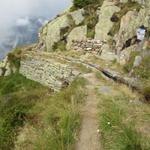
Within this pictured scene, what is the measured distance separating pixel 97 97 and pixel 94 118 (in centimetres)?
338

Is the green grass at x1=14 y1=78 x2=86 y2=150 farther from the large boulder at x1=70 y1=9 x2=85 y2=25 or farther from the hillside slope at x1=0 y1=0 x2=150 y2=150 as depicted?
the large boulder at x1=70 y1=9 x2=85 y2=25

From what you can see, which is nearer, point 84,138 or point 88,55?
point 84,138

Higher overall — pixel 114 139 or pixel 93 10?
pixel 93 10

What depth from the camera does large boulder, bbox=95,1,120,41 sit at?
126ft

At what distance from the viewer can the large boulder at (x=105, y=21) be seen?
126 ft

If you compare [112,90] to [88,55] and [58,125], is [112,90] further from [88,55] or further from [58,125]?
[88,55]

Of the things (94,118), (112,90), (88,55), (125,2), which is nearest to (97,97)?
(112,90)

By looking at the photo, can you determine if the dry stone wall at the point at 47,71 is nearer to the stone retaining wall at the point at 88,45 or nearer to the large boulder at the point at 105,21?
the stone retaining wall at the point at 88,45

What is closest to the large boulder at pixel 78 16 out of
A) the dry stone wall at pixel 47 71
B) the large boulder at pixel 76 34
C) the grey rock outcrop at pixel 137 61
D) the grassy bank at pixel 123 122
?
the large boulder at pixel 76 34

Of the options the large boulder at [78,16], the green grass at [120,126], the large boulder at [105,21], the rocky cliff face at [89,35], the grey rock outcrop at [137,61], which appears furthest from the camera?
the large boulder at [78,16]

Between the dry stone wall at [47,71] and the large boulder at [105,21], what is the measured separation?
224 inches

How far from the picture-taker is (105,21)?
130 ft

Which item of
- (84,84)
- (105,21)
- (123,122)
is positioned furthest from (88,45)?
(123,122)

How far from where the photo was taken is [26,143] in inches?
693
